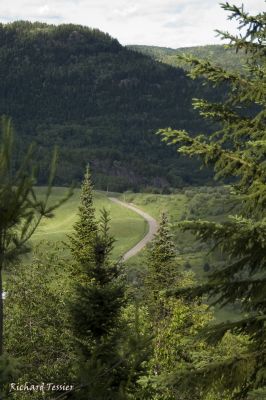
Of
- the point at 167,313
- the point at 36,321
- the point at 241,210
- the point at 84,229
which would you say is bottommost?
the point at 167,313

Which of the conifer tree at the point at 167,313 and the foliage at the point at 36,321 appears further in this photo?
the conifer tree at the point at 167,313

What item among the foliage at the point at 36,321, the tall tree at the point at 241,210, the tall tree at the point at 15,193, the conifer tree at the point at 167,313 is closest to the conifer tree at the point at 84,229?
the foliage at the point at 36,321

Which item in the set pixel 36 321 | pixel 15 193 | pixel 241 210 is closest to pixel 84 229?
pixel 36 321

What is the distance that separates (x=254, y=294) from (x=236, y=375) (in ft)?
5.50

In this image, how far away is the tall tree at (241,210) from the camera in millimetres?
9820

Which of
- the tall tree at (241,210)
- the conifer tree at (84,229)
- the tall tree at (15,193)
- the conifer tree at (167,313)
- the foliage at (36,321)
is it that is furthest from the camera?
the conifer tree at (84,229)

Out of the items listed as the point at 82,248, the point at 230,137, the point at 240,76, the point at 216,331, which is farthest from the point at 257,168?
the point at 82,248

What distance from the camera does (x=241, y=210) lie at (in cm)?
1109

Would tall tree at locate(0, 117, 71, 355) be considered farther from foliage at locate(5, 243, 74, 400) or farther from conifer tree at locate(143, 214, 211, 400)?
foliage at locate(5, 243, 74, 400)

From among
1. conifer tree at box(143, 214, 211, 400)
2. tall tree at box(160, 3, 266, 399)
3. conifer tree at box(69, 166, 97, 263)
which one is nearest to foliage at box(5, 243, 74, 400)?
conifer tree at box(69, 166, 97, 263)

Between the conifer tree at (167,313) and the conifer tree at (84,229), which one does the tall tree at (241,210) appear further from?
the conifer tree at (84,229)

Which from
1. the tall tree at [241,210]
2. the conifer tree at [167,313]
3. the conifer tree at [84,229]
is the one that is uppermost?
the tall tree at [241,210]

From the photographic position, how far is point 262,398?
859 cm

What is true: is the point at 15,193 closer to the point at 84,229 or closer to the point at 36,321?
the point at 36,321
